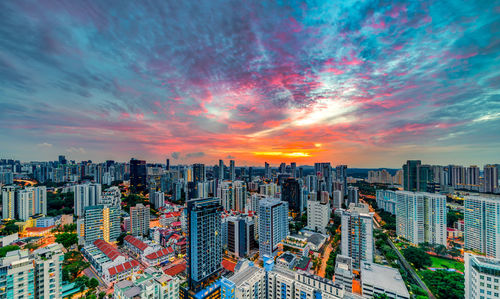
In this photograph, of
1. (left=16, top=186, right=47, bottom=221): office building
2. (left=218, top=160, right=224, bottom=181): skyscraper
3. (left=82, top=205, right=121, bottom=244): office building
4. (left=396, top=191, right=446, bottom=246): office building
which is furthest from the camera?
(left=218, top=160, right=224, bottom=181): skyscraper

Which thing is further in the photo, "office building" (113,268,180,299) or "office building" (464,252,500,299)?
"office building" (113,268,180,299)

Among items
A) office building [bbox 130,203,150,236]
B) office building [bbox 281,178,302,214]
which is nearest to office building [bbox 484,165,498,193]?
office building [bbox 281,178,302,214]

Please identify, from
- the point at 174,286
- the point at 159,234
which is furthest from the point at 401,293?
the point at 159,234

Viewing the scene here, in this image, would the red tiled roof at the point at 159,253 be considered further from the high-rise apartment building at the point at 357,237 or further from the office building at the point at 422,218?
the office building at the point at 422,218

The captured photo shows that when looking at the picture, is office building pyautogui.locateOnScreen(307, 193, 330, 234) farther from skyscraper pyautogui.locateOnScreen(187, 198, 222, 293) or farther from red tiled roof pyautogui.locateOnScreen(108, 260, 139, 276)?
red tiled roof pyautogui.locateOnScreen(108, 260, 139, 276)

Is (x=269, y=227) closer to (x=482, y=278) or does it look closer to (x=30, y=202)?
(x=482, y=278)

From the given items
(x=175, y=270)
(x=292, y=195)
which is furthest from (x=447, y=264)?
(x=175, y=270)

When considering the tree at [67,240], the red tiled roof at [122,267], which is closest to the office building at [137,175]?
the tree at [67,240]
